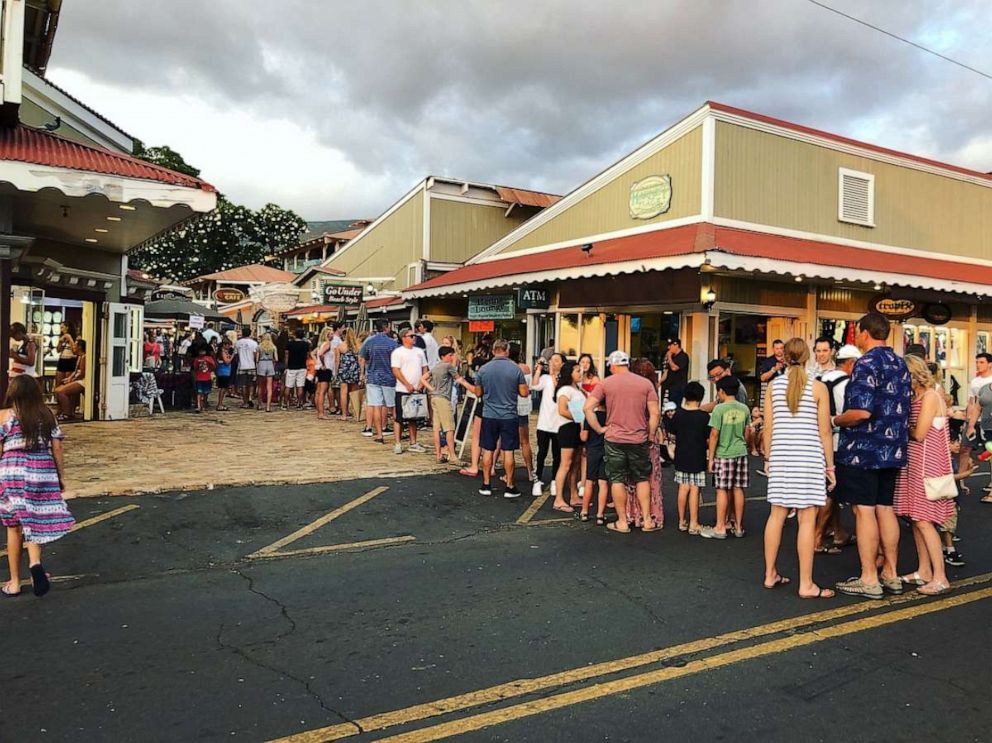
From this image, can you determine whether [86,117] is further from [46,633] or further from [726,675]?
[726,675]

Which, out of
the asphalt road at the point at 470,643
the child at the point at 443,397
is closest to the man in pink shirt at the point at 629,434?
the asphalt road at the point at 470,643

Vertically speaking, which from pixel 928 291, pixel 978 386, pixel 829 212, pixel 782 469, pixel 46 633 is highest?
pixel 829 212

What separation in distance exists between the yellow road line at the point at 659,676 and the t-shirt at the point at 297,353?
13763 millimetres

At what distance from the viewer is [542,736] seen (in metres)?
3.20

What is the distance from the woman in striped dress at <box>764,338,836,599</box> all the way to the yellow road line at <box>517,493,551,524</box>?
276 centimetres

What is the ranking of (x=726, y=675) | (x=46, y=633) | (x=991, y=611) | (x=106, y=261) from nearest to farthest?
1. (x=726, y=675)
2. (x=46, y=633)
3. (x=991, y=611)
4. (x=106, y=261)

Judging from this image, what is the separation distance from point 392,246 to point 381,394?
14831mm

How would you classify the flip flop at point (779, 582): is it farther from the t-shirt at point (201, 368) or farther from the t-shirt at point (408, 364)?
the t-shirt at point (201, 368)

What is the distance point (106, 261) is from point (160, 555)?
10.7 m

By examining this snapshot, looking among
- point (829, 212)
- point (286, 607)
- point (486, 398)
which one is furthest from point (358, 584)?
point (829, 212)

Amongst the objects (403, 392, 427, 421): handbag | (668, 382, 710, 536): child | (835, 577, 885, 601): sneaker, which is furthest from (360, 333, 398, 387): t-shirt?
(835, 577, 885, 601): sneaker

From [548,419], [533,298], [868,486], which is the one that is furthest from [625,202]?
[868,486]

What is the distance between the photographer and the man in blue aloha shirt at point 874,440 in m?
5.14

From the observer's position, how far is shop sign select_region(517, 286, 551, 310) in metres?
17.6
